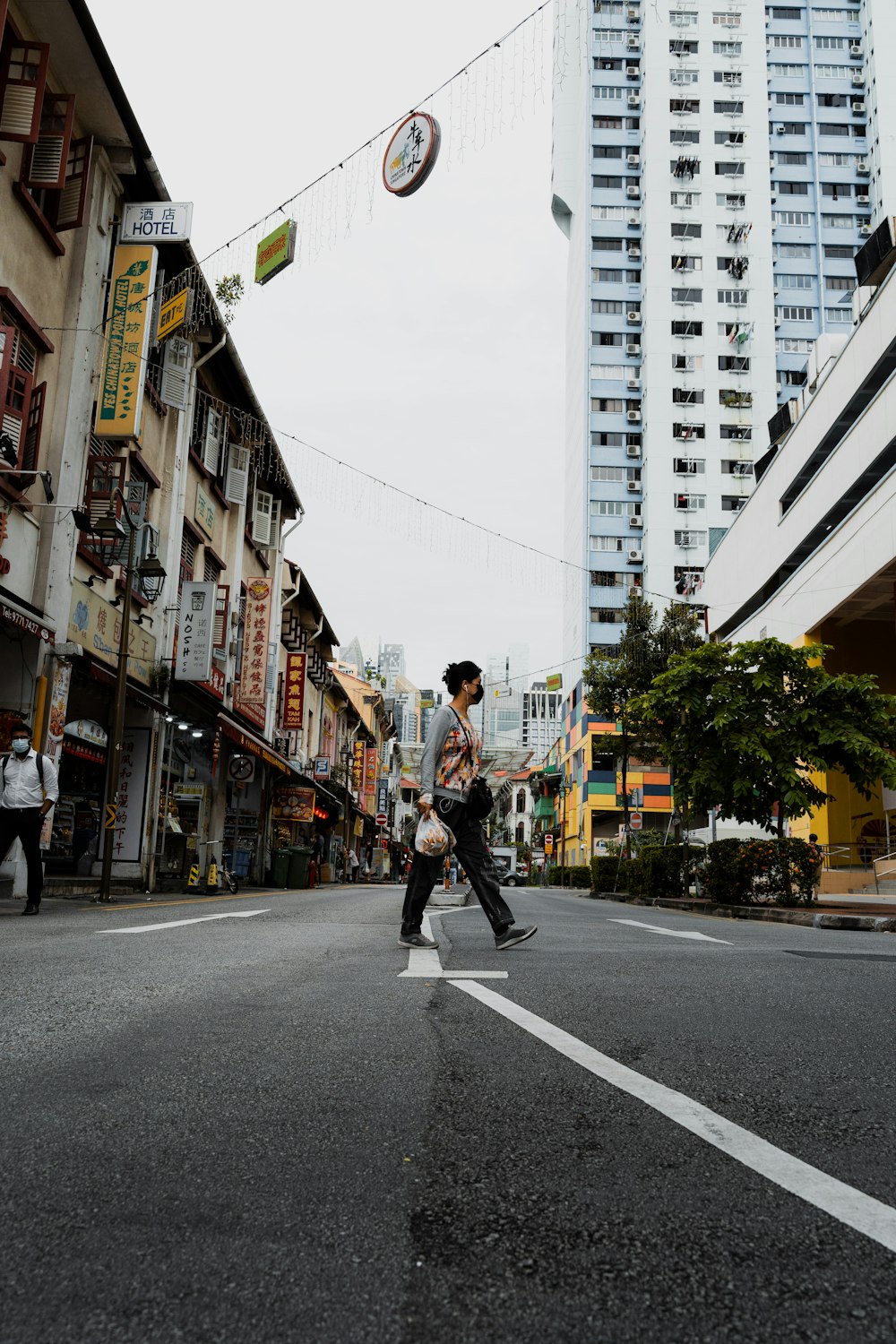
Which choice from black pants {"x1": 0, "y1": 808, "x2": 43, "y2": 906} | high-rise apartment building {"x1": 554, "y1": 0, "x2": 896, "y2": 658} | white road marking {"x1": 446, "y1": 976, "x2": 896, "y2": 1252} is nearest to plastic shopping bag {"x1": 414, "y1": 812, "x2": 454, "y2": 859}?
white road marking {"x1": 446, "y1": 976, "x2": 896, "y2": 1252}

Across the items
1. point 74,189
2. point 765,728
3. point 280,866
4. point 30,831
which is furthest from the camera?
point 280,866

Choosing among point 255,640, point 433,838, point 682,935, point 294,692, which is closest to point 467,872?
point 433,838

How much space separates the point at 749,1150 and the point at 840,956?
17.7ft

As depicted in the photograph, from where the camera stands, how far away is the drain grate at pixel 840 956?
679 centimetres

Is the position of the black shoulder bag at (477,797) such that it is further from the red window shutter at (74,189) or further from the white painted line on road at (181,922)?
the red window shutter at (74,189)

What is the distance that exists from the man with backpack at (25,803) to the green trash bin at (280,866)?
1700cm

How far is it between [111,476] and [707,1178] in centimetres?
1470

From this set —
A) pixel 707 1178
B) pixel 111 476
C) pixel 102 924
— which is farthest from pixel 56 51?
pixel 707 1178

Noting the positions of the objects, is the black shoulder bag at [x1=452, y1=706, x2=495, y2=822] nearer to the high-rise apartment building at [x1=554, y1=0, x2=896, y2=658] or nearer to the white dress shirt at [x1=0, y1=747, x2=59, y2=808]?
the white dress shirt at [x1=0, y1=747, x2=59, y2=808]

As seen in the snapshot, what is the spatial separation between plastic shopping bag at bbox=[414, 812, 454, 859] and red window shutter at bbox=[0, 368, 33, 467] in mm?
8411

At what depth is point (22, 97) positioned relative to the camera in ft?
39.0

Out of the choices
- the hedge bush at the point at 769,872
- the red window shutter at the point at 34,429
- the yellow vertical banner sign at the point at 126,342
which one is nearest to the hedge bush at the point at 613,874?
the hedge bush at the point at 769,872

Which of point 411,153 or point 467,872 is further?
point 411,153

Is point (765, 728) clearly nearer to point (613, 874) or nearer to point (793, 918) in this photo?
point (793, 918)
